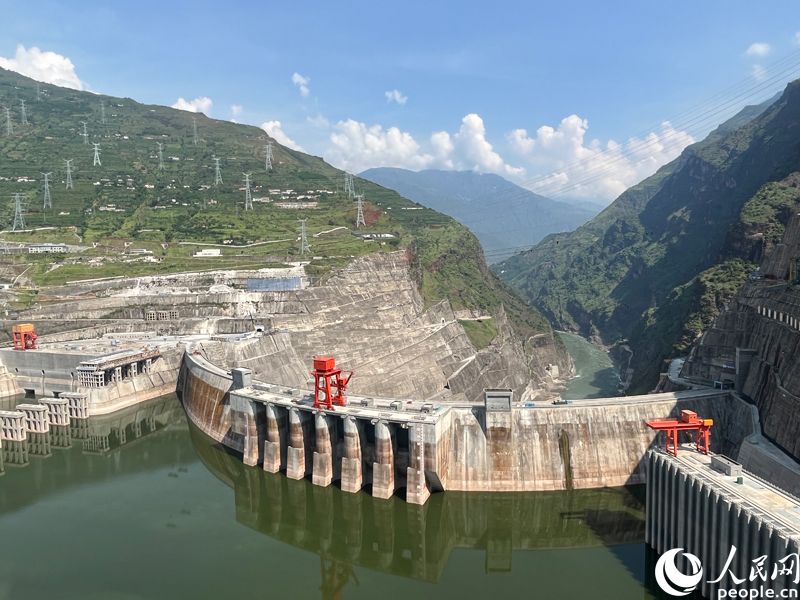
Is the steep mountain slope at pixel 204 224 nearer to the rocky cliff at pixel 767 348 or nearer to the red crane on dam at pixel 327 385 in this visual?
the red crane on dam at pixel 327 385

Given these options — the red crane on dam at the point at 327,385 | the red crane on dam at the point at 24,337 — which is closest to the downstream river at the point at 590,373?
the red crane on dam at the point at 327,385

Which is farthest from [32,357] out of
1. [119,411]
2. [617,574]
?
[617,574]

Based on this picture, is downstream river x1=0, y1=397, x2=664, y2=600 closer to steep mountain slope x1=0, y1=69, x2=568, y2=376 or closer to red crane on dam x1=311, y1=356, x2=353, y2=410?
red crane on dam x1=311, y1=356, x2=353, y2=410

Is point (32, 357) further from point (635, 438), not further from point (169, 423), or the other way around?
point (635, 438)

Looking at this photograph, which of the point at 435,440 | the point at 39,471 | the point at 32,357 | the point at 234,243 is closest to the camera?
the point at 435,440

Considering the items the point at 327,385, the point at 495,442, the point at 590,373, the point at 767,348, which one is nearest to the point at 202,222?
the point at 590,373
